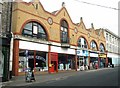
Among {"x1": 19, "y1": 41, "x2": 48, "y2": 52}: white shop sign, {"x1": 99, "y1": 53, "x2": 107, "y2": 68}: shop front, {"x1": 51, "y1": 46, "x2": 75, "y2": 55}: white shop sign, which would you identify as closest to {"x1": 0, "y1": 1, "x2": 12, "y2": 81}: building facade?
{"x1": 19, "y1": 41, "x2": 48, "y2": 52}: white shop sign

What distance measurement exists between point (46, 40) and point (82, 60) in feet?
45.4

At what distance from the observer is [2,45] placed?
71.1 feet

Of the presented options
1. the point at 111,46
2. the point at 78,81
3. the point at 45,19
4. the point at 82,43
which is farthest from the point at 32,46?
the point at 111,46

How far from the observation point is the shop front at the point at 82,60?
4322cm

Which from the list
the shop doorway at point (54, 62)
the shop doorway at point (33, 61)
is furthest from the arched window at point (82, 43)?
the shop doorway at point (33, 61)

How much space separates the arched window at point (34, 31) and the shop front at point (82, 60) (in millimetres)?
12021

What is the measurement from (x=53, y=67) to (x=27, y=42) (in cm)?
777

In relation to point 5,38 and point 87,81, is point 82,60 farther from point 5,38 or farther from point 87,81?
point 87,81

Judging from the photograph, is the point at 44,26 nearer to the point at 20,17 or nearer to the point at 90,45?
the point at 20,17

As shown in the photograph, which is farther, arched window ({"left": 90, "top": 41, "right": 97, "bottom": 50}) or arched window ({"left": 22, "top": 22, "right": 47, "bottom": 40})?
arched window ({"left": 90, "top": 41, "right": 97, "bottom": 50})

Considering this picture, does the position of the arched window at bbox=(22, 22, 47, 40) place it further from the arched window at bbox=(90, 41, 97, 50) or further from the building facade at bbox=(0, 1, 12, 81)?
the arched window at bbox=(90, 41, 97, 50)

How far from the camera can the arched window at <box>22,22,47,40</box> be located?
30.4 meters

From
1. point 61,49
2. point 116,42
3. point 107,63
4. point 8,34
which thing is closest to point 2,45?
point 8,34

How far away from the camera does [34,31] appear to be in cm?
3175
